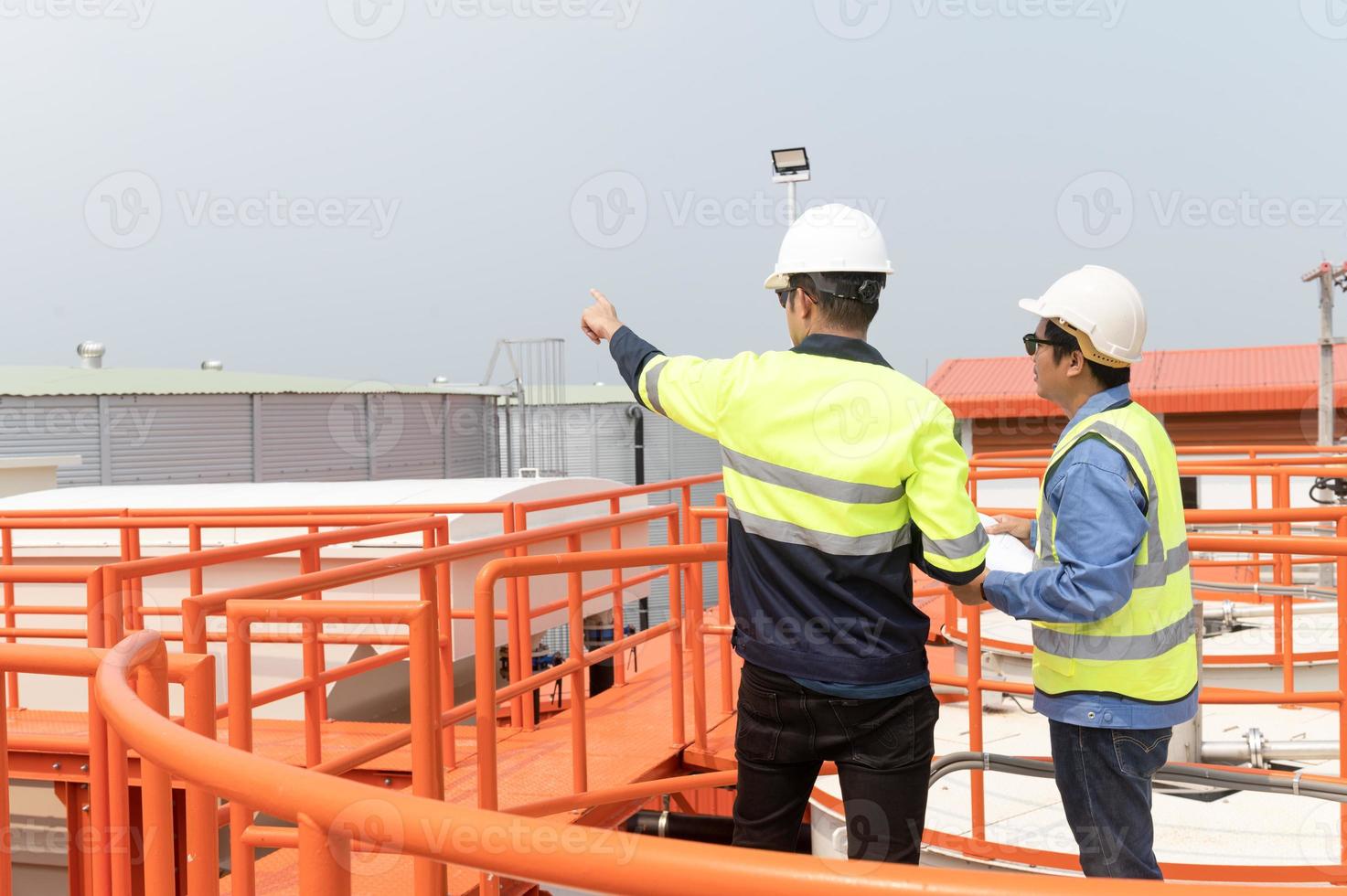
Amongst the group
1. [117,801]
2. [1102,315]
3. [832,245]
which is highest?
→ [832,245]

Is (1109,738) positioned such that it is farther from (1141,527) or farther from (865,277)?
(865,277)

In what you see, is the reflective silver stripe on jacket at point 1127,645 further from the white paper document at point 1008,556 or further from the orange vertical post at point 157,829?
the orange vertical post at point 157,829

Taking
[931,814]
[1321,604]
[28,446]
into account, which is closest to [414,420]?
[28,446]

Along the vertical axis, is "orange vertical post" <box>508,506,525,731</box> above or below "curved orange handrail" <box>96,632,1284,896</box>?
below

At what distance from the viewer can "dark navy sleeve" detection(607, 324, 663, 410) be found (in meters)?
2.94

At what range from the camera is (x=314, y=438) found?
2606 centimetres

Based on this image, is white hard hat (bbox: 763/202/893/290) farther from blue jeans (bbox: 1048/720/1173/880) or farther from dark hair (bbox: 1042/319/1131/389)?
blue jeans (bbox: 1048/720/1173/880)

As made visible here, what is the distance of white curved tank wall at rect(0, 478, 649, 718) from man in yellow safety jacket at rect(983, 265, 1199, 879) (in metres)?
5.72

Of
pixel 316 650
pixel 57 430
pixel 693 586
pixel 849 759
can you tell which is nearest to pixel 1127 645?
pixel 849 759

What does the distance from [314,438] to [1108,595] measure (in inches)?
985

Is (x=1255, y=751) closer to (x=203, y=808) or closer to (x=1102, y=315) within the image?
(x=1102, y=315)

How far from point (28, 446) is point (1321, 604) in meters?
21.2

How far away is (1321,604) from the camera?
28.2 feet

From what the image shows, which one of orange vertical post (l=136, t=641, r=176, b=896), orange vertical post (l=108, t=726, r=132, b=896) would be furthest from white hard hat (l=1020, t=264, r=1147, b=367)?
orange vertical post (l=108, t=726, r=132, b=896)
